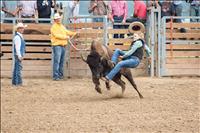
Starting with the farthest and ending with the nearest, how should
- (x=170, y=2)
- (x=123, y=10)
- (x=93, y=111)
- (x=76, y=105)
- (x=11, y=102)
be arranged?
1. (x=123, y=10)
2. (x=170, y=2)
3. (x=11, y=102)
4. (x=76, y=105)
5. (x=93, y=111)

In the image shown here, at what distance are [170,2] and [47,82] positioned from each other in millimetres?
3587

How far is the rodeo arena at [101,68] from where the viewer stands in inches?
358

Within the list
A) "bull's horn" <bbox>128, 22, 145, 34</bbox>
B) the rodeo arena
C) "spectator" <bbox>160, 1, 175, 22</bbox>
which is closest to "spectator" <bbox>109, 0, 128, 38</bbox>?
the rodeo arena

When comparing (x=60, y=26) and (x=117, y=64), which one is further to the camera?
(x=60, y=26)

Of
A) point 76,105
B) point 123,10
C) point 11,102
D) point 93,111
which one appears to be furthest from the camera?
point 123,10

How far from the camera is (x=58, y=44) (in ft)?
51.9

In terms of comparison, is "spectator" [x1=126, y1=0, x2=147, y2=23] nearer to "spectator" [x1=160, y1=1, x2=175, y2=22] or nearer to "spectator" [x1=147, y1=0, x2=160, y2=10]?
"spectator" [x1=147, y1=0, x2=160, y2=10]

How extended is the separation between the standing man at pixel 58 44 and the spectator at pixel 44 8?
0.93m

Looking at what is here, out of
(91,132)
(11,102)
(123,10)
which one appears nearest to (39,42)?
(123,10)

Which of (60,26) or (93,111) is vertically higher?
(60,26)

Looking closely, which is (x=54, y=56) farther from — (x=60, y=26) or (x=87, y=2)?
(x=87, y=2)

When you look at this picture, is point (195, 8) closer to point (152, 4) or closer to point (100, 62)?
point (100, 62)

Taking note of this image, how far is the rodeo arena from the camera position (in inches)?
358

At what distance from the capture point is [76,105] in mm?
10992
